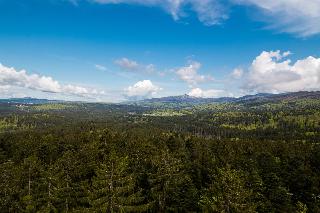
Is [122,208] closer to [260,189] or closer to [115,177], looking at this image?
[115,177]

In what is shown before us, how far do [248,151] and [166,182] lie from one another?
224 ft

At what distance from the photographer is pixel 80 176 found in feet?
283

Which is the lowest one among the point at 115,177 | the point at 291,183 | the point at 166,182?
the point at 291,183

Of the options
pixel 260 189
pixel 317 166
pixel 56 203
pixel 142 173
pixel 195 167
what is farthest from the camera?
pixel 317 166

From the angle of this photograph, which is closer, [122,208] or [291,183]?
[122,208]

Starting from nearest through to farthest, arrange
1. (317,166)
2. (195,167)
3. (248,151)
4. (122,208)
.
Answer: (122,208)
(195,167)
(317,166)
(248,151)

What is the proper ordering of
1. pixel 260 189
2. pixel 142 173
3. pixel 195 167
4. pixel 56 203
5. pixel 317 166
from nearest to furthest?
pixel 56 203 → pixel 260 189 → pixel 142 173 → pixel 195 167 → pixel 317 166

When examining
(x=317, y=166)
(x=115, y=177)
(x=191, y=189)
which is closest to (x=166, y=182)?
(x=191, y=189)

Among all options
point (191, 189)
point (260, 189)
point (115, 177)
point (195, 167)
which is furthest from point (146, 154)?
point (115, 177)

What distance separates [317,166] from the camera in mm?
101500

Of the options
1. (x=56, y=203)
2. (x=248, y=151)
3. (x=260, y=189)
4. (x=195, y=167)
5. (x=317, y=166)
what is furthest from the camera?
(x=248, y=151)

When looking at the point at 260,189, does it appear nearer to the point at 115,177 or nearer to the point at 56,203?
the point at 115,177

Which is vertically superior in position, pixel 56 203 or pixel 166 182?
pixel 166 182

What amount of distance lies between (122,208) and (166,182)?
20.3 metres
